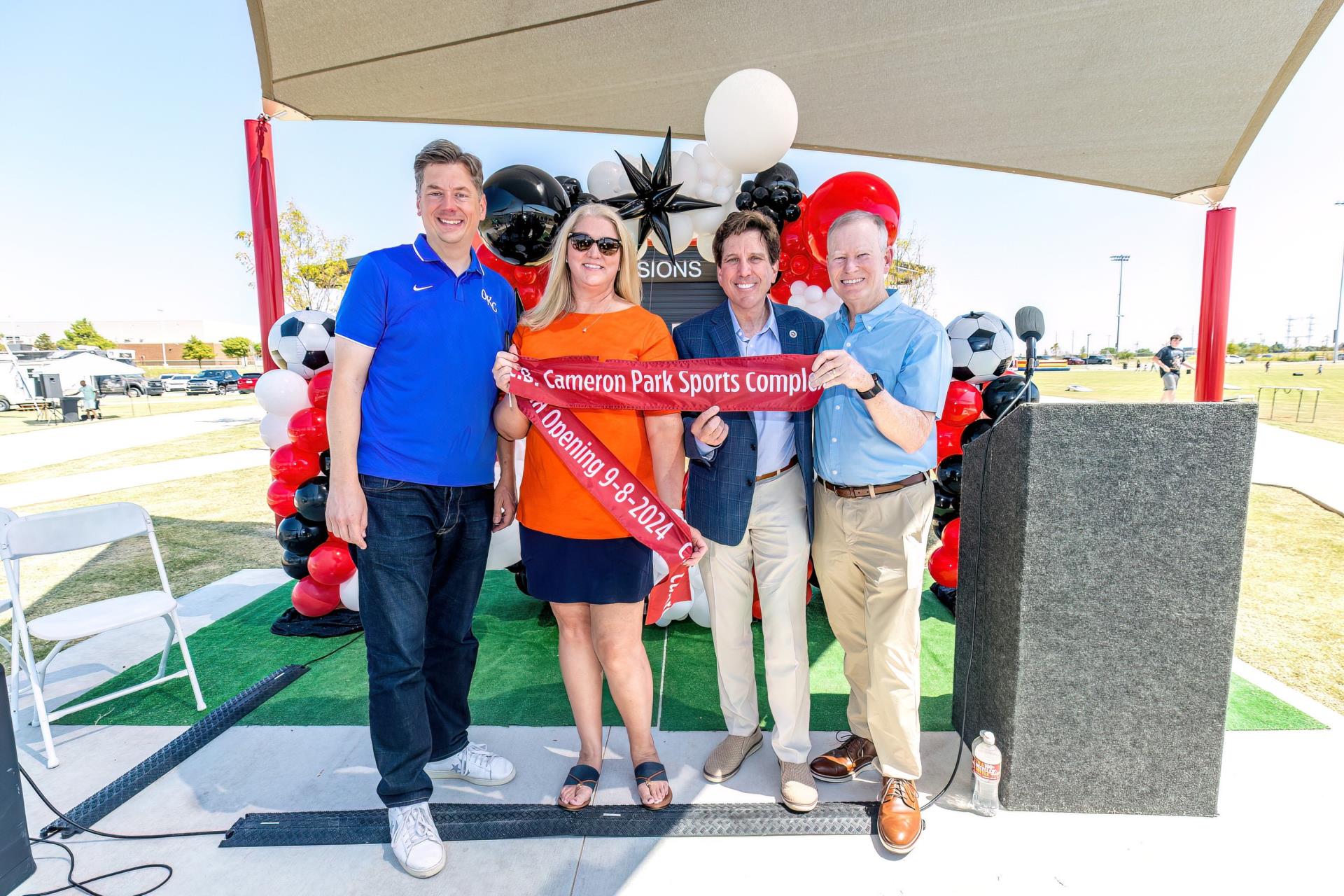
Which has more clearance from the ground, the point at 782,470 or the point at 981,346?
the point at 981,346

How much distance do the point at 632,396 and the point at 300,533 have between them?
3.17 meters

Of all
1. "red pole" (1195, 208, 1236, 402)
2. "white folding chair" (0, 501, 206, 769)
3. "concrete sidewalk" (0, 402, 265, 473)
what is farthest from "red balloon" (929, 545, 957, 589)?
"concrete sidewalk" (0, 402, 265, 473)

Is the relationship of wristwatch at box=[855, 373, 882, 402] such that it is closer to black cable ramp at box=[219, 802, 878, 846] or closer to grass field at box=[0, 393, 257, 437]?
black cable ramp at box=[219, 802, 878, 846]

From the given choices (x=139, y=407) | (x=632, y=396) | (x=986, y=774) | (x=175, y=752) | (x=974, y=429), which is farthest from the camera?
(x=139, y=407)

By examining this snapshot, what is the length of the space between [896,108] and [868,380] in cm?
435

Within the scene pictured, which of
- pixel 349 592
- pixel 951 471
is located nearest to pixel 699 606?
pixel 951 471

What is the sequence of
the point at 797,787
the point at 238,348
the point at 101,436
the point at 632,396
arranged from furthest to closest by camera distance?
the point at 238,348 → the point at 101,436 → the point at 797,787 → the point at 632,396

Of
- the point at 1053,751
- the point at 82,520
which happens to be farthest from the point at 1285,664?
the point at 82,520

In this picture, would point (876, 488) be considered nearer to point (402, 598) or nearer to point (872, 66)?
point (402, 598)

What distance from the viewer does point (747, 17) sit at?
4168mm

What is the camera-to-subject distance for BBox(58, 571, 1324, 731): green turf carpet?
→ 3.06 meters

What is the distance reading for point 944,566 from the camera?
13.9ft

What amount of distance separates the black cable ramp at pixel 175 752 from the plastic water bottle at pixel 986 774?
3.27 m

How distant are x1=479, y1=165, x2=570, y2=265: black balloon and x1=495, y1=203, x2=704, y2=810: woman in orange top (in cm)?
170
